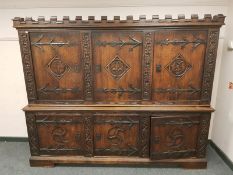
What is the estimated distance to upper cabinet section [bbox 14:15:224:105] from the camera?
2160mm

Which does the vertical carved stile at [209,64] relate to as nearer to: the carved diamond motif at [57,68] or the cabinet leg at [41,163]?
the carved diamond motif at [57,68]

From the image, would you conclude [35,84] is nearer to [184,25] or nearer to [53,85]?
[53,85]

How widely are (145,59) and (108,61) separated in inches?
16.3

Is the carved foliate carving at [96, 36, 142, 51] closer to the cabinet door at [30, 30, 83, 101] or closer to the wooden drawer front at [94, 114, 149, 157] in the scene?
the cabinet door at [30, 30, 83, 101]

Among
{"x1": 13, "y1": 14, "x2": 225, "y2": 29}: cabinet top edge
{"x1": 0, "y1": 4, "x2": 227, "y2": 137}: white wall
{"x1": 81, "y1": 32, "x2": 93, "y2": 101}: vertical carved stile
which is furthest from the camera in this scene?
{"x1": 0, "y1": 4, "x2": 227, "y2": 137}: white wall

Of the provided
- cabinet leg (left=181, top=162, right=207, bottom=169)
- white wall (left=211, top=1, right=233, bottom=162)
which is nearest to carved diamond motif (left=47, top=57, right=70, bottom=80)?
cabinet leg (left=181, top=162, right=207, bottom=169)

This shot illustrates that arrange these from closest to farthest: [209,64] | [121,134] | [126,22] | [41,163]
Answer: [126,22] < [209,64] < [121,134] < [41,163]

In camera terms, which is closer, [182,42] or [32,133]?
[182,42]

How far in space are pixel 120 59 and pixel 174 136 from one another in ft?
3.71

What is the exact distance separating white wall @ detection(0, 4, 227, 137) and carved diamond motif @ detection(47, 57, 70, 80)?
772mm

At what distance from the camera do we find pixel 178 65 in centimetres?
227

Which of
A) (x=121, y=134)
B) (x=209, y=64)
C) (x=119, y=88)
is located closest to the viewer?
(x=209, y=64)

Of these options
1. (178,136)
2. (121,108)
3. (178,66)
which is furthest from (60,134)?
(178,66)

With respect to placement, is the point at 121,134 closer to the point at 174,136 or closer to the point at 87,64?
the point at 174,136
